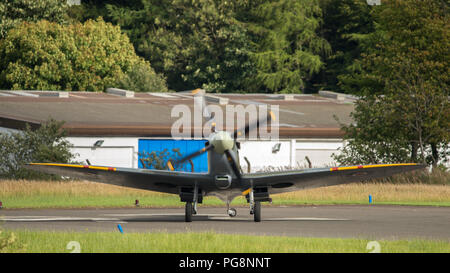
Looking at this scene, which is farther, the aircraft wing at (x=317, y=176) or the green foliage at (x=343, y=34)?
the green foliage at (x=343, y=34)

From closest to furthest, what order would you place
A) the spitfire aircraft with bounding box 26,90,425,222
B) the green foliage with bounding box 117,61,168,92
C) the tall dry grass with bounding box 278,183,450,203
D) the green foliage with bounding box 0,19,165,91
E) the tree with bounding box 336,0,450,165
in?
the spitfire aircraft with bounding box 26,90,425,222 < the tall dry grass with bounding box 278,183,450,203 < the tree with bounding box 336,0,450,165 < the green foliage with bounding box 0,19,165,91 < the green foliage with bounding box 117,61,168,92

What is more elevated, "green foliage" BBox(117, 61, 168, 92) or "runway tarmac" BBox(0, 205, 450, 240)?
"green foliage" BBox(117, 61, 168, 92)

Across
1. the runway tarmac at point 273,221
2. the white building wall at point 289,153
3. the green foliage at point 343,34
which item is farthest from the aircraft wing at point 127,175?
the green foliage at point 343,34

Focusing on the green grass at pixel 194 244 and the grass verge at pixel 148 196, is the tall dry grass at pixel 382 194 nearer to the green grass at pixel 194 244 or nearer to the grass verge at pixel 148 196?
the grass verge at pixel 148 196

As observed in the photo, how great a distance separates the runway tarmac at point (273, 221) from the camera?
20656 millimetres

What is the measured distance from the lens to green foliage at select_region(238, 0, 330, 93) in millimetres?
78375

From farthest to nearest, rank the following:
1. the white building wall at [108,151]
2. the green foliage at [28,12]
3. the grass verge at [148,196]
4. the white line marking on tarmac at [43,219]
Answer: the green foliage at [28,12] < the white building wall at [108,151] < the grass verge at [148,196] < the white line marking on tarmac at [43,219]

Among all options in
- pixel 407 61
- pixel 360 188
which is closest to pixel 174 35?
pixel 407 61

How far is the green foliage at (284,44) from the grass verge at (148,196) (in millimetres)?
42199

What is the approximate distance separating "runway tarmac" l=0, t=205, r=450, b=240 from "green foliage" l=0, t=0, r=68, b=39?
149 feet

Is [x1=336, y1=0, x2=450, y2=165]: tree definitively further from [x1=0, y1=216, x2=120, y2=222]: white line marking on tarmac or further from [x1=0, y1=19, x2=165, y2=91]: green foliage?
[x1=0, y1=19, x2=165, y2=91]: green foliage

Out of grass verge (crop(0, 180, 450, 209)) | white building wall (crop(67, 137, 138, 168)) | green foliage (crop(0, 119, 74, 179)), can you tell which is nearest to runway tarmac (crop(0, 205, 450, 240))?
grass verge (crop(0, 180, 450, 209))

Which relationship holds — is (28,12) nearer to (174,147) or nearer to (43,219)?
(174,147)

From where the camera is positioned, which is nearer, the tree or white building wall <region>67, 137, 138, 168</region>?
the tree
